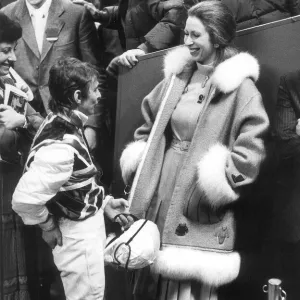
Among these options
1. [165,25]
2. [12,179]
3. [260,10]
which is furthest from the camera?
[12,179]

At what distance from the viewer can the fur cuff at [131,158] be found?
242cm

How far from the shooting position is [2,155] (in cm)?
260

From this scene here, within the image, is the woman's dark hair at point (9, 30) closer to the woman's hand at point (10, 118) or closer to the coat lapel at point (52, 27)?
the coat lapel at point (52, 27)

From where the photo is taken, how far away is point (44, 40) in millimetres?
2676

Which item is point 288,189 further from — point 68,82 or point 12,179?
point 12,179

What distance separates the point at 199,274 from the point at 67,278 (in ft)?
1.65

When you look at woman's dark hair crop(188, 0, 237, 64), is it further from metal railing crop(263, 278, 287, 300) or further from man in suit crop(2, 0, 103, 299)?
metal railing crop(263, 278, 287, 300)

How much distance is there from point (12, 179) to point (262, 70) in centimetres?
108

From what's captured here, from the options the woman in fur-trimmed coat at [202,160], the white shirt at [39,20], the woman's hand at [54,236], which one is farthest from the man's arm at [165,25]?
the woman's hand at [54,236]

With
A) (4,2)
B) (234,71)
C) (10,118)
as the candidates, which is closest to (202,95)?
(234,71)

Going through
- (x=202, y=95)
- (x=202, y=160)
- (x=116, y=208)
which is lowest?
(x=116, y=208)

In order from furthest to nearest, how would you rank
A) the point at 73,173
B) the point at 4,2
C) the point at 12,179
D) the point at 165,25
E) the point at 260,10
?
the point at 4,2
the point at 12,179
the point at 165,25
the point at 260,10
the point at 73,173

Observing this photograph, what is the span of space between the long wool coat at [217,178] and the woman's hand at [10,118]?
0.75m

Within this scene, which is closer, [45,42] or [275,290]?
[275,290]
